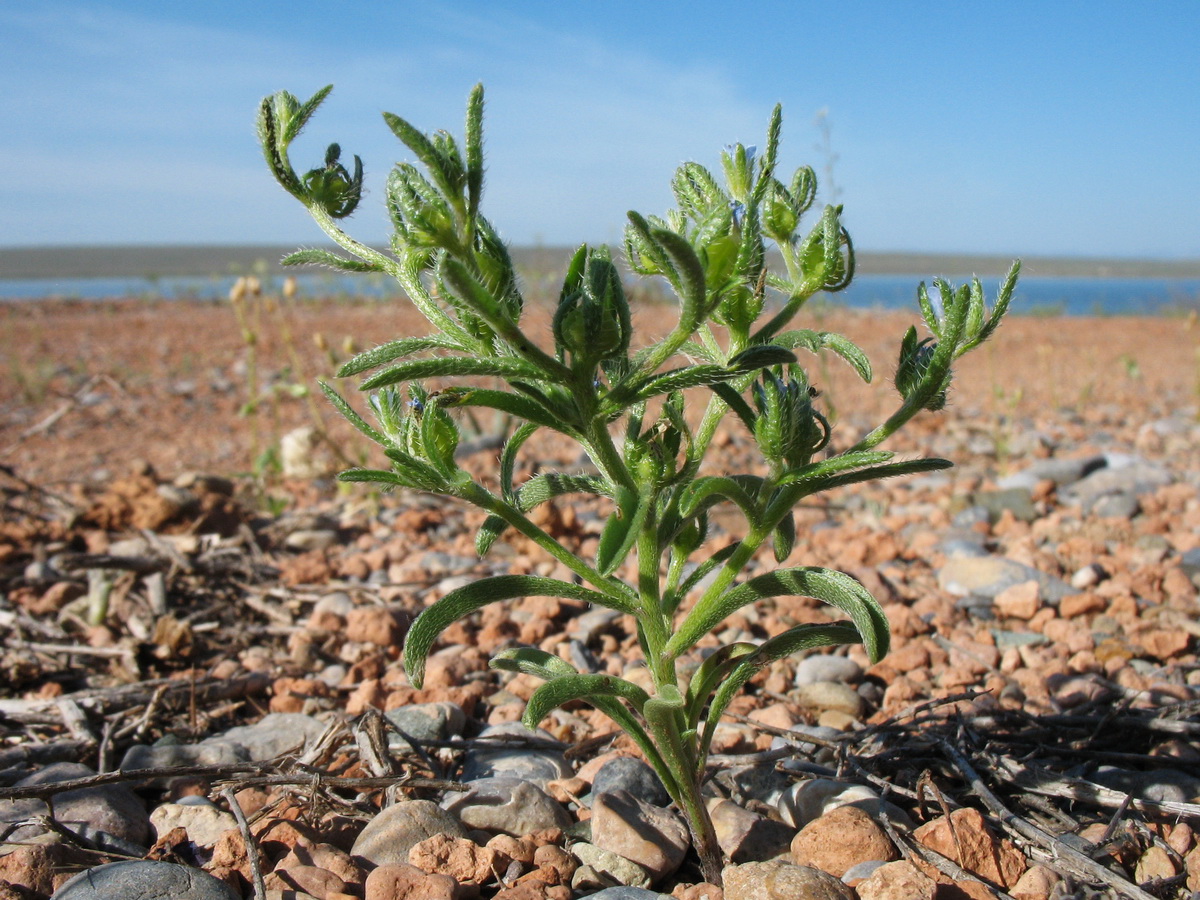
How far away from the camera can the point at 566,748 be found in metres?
1.97

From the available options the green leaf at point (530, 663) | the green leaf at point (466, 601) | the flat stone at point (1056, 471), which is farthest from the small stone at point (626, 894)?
the flat stone at point (1056, 471)

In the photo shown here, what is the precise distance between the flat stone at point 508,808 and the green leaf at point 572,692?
325mm

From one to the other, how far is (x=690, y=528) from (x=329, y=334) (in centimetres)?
931

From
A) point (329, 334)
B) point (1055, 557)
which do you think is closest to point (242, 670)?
point (1055, 557)

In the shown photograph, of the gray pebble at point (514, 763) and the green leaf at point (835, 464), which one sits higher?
the green leaf at point (835, 464)

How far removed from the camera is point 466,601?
1.34 metres

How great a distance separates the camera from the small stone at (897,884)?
132cm

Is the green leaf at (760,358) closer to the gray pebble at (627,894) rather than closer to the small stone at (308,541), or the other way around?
the gray pebble at (627,894)

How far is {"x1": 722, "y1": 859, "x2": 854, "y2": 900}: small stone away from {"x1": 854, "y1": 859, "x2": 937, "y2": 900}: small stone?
0.03 m

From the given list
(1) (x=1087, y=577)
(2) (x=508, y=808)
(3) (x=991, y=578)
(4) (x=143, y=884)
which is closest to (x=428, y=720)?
(2) (x=508, y=808)

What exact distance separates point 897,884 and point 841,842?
0.48 ft

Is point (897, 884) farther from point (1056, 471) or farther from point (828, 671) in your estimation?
point (1056, 471)

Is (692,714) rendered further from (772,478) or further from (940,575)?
(940,575)

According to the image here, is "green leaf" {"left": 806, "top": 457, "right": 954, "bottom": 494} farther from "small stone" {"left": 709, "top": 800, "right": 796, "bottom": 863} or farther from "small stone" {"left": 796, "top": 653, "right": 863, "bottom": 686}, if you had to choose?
"small stone" {"left": 796, "top": 653, "right": 863, "bottom": 686}
